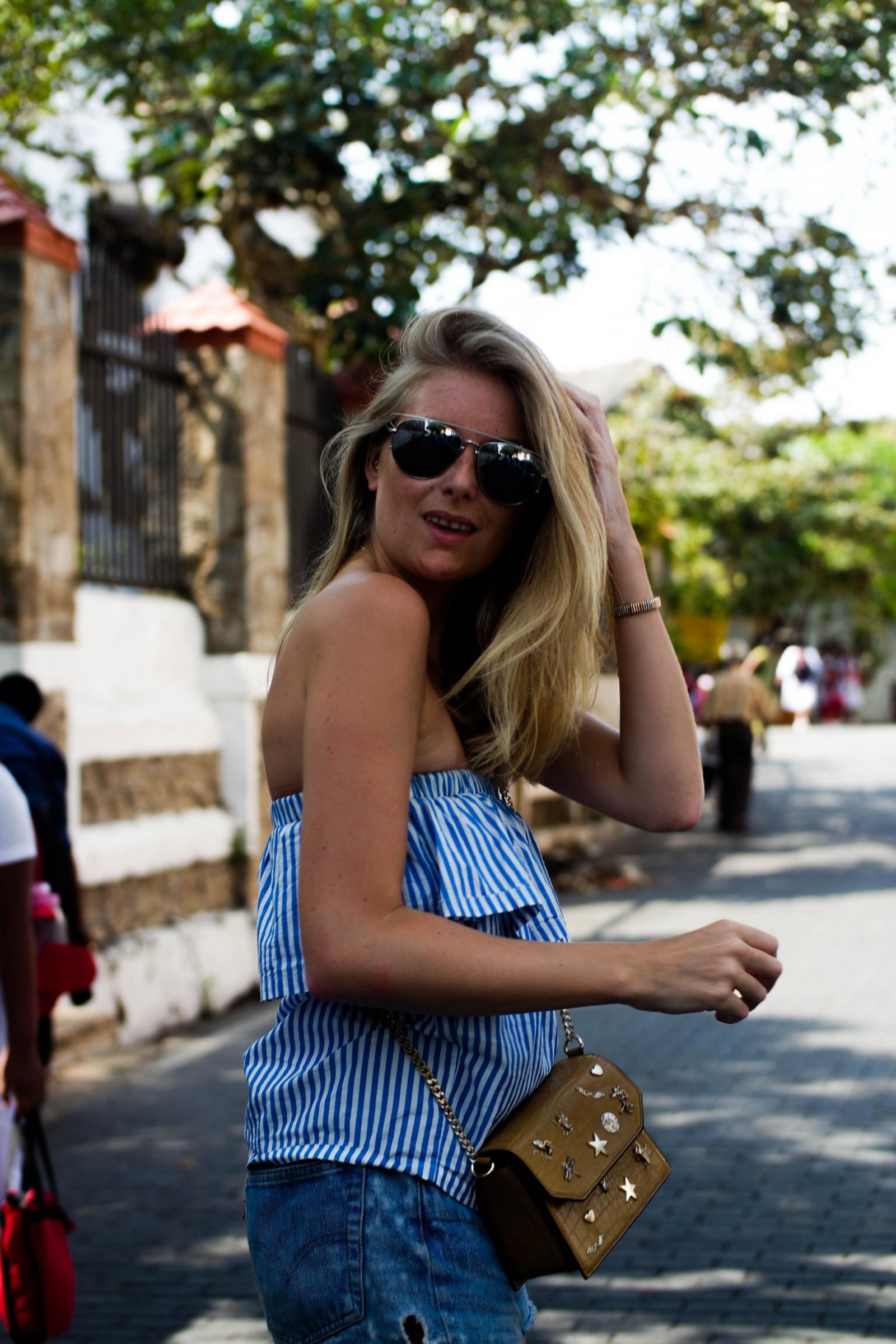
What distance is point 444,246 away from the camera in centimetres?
1121

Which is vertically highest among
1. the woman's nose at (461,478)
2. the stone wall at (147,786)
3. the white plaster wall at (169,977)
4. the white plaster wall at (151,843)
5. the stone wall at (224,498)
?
the stone wall at (224,498)

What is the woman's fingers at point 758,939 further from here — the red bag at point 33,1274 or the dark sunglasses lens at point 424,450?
the red bag at point 33,1274

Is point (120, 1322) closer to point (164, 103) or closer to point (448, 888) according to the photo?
point (448, 888)

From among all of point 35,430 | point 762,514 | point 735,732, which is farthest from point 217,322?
point 762,514

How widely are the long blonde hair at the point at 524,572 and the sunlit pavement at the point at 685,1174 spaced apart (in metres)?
0.73

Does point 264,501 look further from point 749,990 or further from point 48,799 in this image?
point 749,990

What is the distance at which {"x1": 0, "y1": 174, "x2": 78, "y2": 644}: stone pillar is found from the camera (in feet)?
23.4

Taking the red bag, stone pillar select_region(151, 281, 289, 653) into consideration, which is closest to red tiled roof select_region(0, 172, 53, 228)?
stone pillar select_region(151, 281, 289, 653)

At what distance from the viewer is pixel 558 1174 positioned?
5.70 ft

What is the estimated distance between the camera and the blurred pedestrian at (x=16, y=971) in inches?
137

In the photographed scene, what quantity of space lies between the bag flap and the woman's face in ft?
2.04

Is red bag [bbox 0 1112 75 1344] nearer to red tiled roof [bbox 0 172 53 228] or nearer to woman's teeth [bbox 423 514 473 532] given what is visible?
woman's teeth [bbox 423 514 473 532]

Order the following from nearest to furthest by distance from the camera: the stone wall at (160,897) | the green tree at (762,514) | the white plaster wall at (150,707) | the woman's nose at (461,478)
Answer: the woman's nose at (461,478) < the white plaster wall at (150,707) < the stone wall at (160,897) < the green tree at (762,514)

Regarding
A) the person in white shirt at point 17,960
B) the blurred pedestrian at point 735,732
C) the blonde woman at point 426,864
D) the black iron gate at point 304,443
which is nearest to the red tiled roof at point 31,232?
the black iron gate at point 304,443
